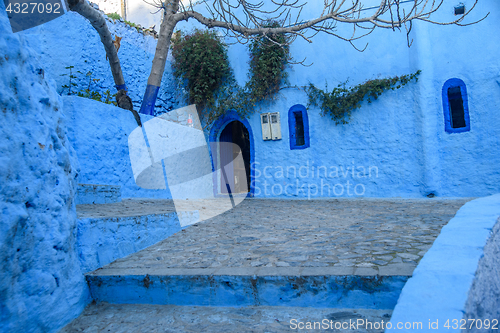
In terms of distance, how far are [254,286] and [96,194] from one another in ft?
9.23

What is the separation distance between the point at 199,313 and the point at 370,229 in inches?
94.0

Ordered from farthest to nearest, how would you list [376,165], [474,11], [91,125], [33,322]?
[376,165] → [474,11] → [91,125] → [33,322]

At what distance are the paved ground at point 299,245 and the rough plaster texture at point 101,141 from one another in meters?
2.08

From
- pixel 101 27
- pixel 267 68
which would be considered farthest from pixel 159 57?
pixel 267 68

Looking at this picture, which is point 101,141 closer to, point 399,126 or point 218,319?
point 218,319

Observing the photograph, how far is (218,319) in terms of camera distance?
1953 mm

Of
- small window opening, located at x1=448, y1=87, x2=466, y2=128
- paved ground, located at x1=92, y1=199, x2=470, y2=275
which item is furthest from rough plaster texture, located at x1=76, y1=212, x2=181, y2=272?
small window opening, located at x1=448, y1=87, x2=466, y2=128

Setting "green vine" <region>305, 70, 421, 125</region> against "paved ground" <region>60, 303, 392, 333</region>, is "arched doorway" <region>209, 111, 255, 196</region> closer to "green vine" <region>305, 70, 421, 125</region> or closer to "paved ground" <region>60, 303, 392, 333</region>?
"green vine" <region>305, 70, 421, 125</region>

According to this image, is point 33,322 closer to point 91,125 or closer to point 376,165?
point 91,125

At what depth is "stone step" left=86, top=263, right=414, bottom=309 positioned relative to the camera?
1.91 meters

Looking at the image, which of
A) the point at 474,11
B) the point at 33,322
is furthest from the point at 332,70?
the point at 33,322

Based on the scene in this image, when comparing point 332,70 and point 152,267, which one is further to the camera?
point 332,70

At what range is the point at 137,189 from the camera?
6223mm

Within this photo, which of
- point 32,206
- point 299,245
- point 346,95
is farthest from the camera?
point 346,95
